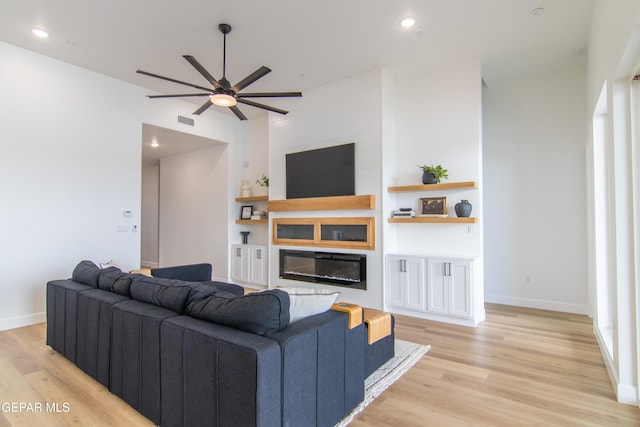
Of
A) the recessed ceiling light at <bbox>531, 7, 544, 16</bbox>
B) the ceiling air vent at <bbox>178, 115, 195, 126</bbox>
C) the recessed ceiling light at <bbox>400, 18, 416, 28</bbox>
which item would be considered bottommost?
the ceiling air vent at <bbox>178, 115, 195, 126</bbox>

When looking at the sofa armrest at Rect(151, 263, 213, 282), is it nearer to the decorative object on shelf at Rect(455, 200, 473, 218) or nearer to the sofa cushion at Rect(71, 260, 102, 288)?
the sofa cushion at Rect(71, 260, 102, 288)

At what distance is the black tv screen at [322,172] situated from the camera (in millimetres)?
4996

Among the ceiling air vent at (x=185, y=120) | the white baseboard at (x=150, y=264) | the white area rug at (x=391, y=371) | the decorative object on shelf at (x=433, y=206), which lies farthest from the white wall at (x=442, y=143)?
the white baseboard at (x=150, y=264)

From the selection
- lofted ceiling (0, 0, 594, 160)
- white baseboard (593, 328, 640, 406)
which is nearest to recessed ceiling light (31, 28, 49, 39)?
lofted ceiling (0, 0, 594, 160)

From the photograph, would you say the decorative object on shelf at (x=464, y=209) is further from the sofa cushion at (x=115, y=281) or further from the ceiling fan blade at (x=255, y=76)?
the sofa cushion at (x=115, y=281)

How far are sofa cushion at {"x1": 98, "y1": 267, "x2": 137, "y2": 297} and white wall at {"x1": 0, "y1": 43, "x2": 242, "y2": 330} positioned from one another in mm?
2223

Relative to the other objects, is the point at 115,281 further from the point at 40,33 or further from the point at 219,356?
the point at 40,33

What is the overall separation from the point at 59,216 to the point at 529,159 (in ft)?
21.4

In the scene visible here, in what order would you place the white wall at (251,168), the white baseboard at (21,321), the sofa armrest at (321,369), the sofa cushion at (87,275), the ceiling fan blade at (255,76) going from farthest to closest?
the white wall at (251,168) → the white baseboard at (21,321) → the ceiling fan blade at (255,76) → the sofa cushion at (87,275) → the sofa armrest at (321,369)

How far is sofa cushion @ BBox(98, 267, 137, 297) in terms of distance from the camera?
250 cm

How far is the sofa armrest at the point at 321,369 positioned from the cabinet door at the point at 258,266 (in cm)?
403

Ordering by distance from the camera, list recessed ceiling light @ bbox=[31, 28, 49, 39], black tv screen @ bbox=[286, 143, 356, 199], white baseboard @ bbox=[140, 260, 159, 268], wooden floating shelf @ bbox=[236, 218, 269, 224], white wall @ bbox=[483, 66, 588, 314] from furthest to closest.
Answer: white baseboard @ bbox=[140, 260, 159, 268], wooden floating shelf @ bbox=[236, 218, 269, 224], black tv screen @ bbox=[286, 143, 356, 199], white wall @ bbox=[483, 66, 588, 314], recessed ceiling light @ bbox=[31, 28, 49, 39]

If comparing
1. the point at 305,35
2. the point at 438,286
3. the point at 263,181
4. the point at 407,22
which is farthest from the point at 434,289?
the point at 263,181

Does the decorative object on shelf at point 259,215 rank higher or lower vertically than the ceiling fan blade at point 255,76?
lower
